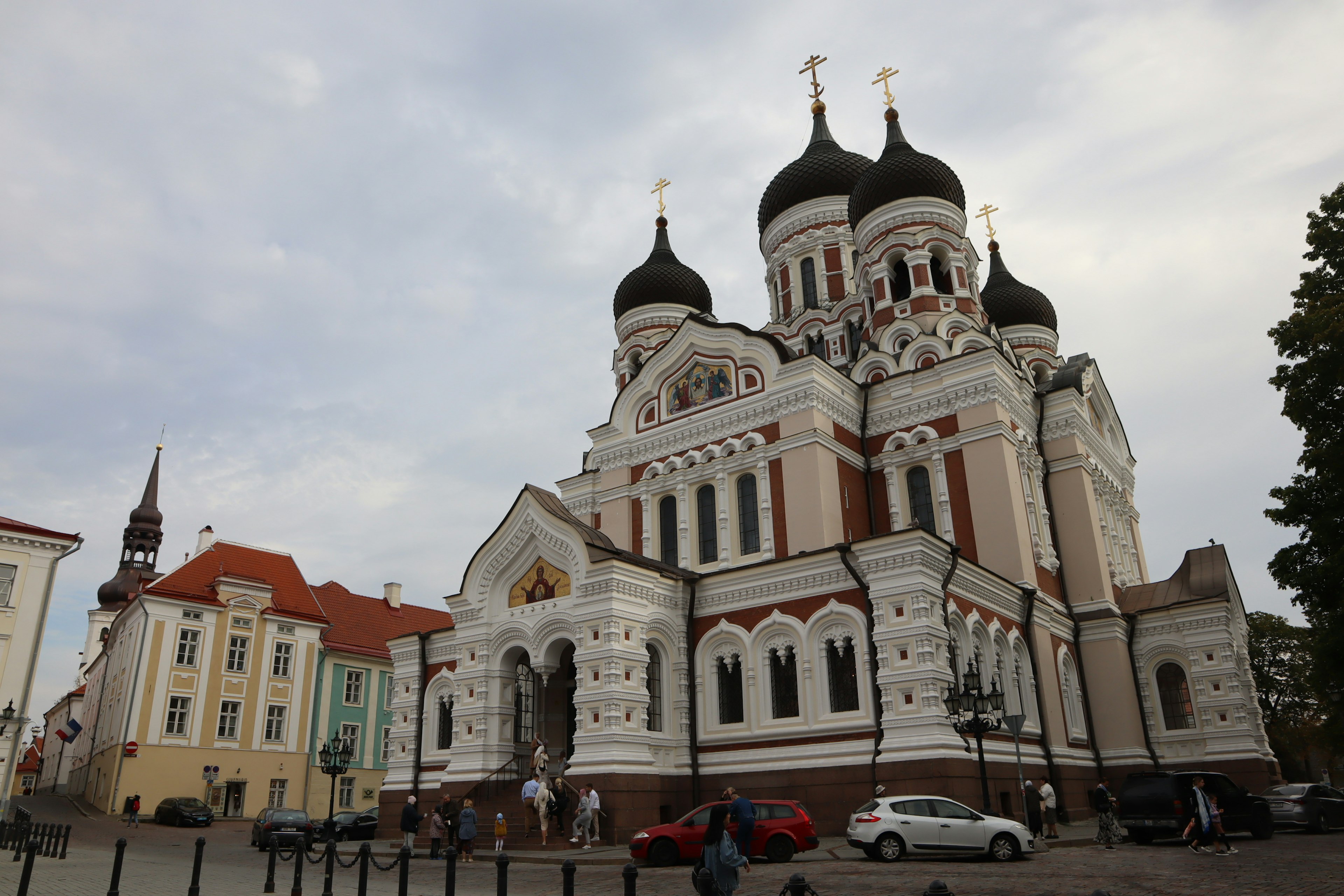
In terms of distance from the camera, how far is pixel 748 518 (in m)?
24.7

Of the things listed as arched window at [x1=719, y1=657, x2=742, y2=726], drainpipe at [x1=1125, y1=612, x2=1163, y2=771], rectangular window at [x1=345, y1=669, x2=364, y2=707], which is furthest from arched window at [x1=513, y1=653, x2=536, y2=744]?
rectangular window at [x1=345, y1=669, x2=364, y2=707]

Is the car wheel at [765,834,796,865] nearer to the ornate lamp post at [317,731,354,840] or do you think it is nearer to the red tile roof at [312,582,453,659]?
the ornate lamp post at [317,731,354,840]

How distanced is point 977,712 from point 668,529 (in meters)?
11.9

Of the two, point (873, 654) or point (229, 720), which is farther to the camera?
point (229, 720)

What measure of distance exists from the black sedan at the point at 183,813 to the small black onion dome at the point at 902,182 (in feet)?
93.5

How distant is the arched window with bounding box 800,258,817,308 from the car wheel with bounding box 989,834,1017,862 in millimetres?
22146

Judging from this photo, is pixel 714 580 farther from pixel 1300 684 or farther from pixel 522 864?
pixel 1300 684

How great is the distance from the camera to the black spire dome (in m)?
64.8

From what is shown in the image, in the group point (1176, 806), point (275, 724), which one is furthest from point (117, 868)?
point (275, 724)

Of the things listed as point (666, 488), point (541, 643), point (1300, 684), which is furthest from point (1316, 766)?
point (541, 643)

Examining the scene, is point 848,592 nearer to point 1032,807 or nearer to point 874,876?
point 1032,807

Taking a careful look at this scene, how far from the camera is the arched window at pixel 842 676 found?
19031 mm

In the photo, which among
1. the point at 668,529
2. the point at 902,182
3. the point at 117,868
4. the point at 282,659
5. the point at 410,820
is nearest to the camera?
the point at 117,868

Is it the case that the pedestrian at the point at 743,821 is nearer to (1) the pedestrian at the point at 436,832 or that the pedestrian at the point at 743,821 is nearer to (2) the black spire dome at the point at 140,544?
(1) the pedestrian at the point at 436,832
